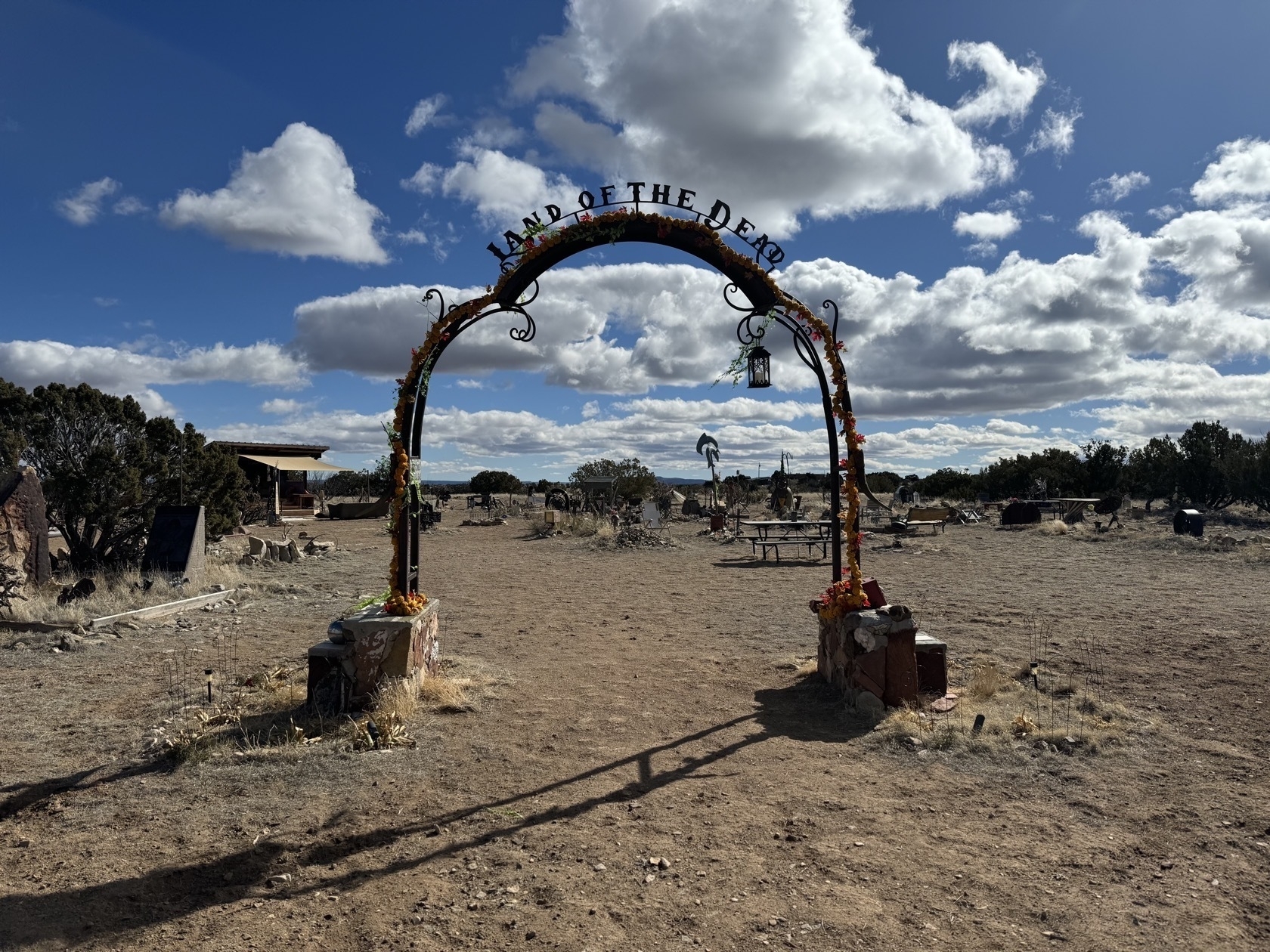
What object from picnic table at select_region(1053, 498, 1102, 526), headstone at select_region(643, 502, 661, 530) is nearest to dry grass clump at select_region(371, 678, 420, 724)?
headstone at select_region(643, 502, 661, 530)

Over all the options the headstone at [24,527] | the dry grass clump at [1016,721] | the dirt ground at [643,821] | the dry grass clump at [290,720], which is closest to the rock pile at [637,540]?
the dirt ground at [643,821]

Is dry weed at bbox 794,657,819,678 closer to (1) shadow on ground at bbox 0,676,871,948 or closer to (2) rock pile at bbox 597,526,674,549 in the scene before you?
(1) shadow on ground at bbox 0,676,871,948

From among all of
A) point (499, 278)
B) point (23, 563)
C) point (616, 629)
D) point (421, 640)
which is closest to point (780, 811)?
point (421, 640)

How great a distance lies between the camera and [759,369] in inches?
267

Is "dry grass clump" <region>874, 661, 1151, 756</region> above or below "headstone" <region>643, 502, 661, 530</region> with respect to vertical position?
below

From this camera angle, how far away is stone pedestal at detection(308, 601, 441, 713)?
5.59 m

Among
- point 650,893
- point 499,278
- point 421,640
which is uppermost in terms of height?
point 499,278

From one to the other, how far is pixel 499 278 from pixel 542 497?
39267 mm

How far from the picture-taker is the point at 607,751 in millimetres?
5035

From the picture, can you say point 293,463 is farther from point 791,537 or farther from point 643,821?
point 643,821

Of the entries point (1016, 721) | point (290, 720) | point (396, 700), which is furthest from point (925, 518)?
point (290, 720)

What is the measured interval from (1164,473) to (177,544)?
3318 cm

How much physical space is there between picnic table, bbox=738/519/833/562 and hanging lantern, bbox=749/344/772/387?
811 cm

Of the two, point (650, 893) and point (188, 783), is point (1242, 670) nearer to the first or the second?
point (650, 893)
